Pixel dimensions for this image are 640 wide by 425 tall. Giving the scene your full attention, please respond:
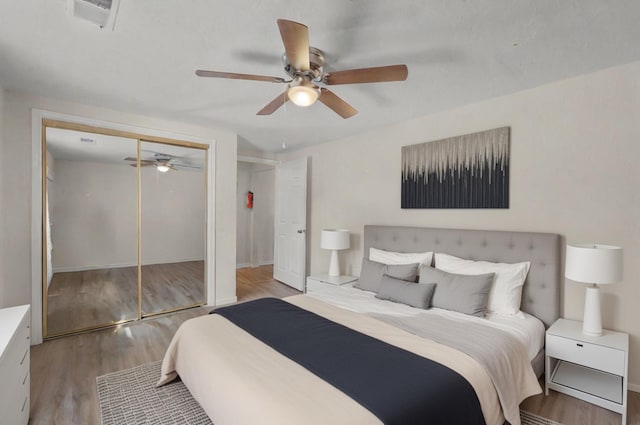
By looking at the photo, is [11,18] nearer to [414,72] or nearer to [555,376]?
[414,72]

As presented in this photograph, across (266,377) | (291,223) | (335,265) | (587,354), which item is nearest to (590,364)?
(587,354)

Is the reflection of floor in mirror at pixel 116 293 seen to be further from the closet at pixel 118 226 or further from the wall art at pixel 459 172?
the wall art at pixel 459 172

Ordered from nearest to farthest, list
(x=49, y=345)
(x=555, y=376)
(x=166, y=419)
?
(x=166, y=419), (x=555, y=376), (x=49, y=345)

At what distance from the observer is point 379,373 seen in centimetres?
151

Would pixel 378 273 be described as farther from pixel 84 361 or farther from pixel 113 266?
pixel 113 266

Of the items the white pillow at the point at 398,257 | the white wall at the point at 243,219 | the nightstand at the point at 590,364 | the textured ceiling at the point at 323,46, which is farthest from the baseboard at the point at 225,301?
the nightstand at the point at 590,364

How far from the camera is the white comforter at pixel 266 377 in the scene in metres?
1.28

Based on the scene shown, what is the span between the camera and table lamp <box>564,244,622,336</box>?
2.03 m

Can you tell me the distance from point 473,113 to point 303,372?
288cm

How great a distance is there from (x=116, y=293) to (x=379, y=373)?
344 centimetres

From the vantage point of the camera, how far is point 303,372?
60.9 inches

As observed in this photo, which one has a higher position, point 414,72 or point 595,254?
point 414,72

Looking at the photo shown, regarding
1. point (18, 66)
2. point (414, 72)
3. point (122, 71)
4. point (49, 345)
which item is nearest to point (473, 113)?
point (414, 72)

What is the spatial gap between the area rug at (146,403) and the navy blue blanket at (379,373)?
0.65 metres
